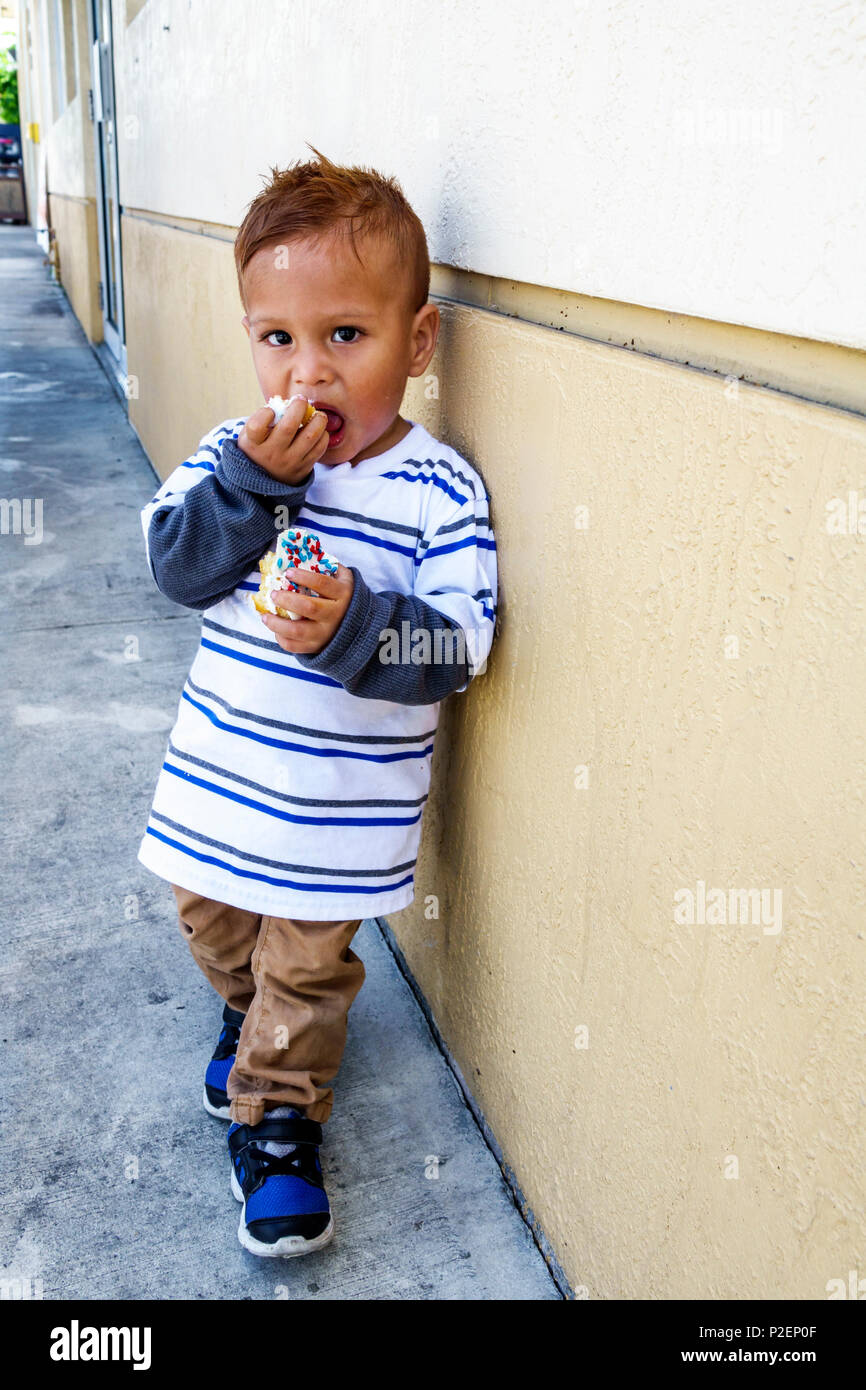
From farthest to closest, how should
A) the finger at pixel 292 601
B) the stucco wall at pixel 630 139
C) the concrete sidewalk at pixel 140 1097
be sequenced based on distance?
the concrete sidewalk at pixel 140 1097 < the finger at pixel 292 601 < the stucco wall at pixel 630 139

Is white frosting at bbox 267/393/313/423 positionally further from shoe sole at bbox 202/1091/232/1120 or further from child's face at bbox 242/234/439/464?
shoe sole at bbox 202/1091/232/1120

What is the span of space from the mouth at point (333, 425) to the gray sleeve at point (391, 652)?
190 millimetres

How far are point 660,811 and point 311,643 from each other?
486 millimetres

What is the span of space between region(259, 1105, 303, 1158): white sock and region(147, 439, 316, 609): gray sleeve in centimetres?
80

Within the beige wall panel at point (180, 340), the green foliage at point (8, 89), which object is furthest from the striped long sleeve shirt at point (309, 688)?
the green foliage at point (8, 89)

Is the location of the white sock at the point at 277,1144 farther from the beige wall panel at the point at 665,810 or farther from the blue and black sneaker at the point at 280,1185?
the beige wall panel at the point at 665,810

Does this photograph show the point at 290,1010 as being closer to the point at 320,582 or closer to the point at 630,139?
the point at 320,582

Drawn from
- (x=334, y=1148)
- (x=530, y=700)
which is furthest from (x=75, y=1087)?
(x=530, y=700)

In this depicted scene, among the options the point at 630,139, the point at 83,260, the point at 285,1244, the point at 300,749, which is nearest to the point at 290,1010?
the point at 285,1244

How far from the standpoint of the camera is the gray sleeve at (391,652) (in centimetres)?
147

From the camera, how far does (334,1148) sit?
73.4 inches

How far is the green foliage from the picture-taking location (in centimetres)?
3562

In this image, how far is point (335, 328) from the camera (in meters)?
1.57

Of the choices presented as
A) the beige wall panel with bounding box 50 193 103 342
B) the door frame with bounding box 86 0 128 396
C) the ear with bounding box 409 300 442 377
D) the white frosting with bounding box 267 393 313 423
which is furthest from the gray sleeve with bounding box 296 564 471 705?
the beige wall panel with bounding box 50 193 103 342
